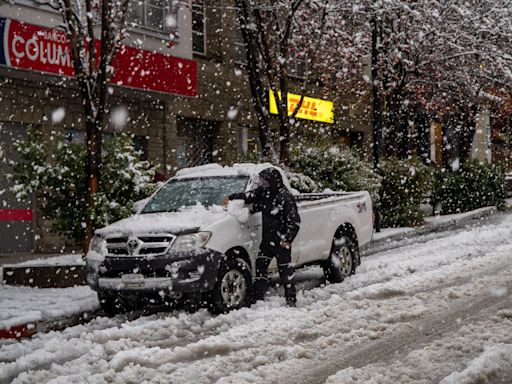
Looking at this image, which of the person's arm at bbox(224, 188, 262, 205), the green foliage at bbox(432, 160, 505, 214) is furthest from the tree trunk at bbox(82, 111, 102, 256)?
the green foliage at bbox(432, 160, 505, 214)

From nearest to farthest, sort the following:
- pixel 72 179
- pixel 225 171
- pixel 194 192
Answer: pixel 194 192
pixel 225 171
pixel 72 179

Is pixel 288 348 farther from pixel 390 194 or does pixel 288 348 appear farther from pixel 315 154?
pixel 390 194

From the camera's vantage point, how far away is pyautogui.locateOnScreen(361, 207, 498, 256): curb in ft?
50.6

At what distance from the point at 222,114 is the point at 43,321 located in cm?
1497

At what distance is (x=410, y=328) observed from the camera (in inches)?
279

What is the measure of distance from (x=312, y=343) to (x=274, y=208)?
2.43 m

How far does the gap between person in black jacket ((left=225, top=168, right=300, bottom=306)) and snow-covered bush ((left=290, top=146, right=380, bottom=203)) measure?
307 inches

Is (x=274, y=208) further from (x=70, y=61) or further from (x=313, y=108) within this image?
(x=313, y=108)

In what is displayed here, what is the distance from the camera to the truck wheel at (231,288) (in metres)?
8.13

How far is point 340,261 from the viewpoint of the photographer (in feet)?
34.4

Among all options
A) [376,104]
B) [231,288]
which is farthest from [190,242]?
[376,104]

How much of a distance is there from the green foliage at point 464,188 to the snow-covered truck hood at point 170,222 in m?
16.5

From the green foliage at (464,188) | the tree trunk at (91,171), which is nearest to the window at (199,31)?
the green foliage at (464,188)

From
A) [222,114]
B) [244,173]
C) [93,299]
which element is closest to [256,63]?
[222,114]
